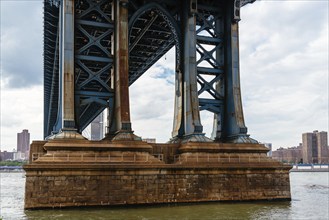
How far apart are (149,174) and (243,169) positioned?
7.89 m

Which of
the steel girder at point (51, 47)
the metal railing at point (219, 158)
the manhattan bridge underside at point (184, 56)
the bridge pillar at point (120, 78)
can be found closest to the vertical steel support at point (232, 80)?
the manhattan bridge underside at point (184, 56)

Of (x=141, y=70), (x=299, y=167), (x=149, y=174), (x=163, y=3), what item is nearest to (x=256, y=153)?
(x=149, y=174)

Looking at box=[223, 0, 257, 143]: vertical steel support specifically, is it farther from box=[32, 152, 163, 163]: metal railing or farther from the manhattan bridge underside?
box=[32, 152, 163, 163]: metal railing

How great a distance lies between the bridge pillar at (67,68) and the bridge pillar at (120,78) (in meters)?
3.58

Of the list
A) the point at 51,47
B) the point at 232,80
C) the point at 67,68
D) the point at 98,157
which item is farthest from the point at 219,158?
the point at 51,47

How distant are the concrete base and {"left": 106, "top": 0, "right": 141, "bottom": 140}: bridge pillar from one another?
81.5 inches

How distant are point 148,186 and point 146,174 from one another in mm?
849

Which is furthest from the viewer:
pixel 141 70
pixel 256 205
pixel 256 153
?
pixel 141 70

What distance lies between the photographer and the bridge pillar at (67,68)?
3016 centimetres

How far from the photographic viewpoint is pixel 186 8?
3669cm

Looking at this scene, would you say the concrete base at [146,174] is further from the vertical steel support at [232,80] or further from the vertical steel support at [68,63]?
the vertical steel support at [232,80]

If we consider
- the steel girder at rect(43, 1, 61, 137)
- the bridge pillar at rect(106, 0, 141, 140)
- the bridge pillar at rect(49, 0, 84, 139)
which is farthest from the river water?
Result: the steel girder at rect(43, 1, 61, 137)

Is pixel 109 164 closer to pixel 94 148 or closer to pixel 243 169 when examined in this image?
pixel 94 148

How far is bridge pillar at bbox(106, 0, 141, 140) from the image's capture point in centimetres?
3145
